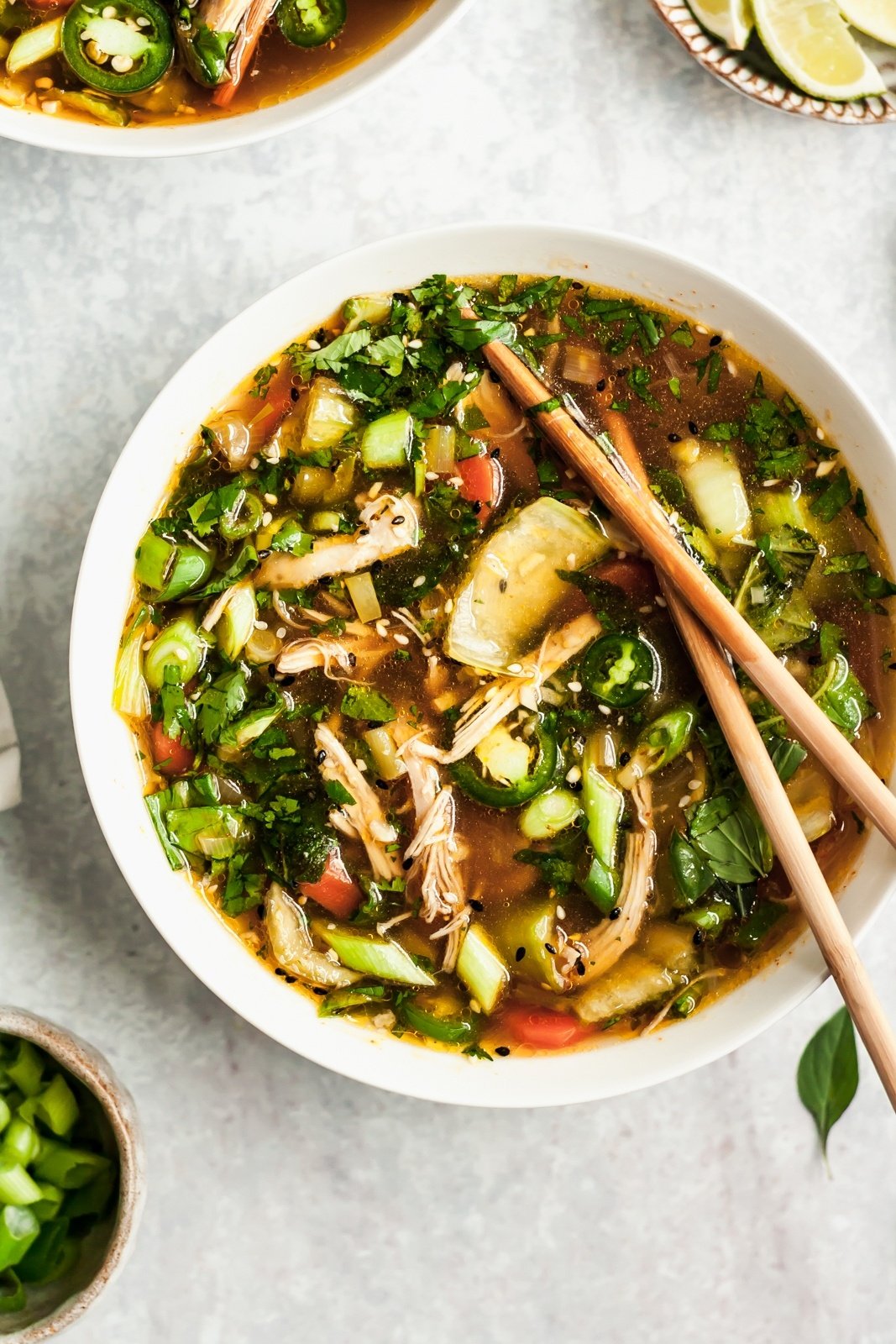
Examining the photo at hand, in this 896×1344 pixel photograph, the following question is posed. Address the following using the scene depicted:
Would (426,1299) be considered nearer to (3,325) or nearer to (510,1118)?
(510,1118)

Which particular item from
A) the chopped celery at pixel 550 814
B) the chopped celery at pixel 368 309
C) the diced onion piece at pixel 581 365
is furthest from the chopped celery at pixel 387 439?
the chopped celery at pixel 550 814

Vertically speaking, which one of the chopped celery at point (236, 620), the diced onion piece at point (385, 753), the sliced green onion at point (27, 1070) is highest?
the chopped celery at point (236, 620)

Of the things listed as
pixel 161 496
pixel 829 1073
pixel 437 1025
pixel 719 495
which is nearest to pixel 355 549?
pixel 161 496

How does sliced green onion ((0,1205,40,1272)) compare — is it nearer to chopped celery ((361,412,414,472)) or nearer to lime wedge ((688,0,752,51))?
chopped celery ((361,412,414,472))

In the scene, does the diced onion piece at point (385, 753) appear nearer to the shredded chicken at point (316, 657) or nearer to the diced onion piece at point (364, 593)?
the shredded chicken at point (316, 657)

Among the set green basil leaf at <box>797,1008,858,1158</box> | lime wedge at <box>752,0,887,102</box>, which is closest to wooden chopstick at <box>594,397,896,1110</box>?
green basil leaf at <box>797,1008,858,1158</box>

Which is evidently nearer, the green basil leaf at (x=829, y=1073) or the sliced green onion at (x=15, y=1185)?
the sliced green onion at (x=15, y=1185)
